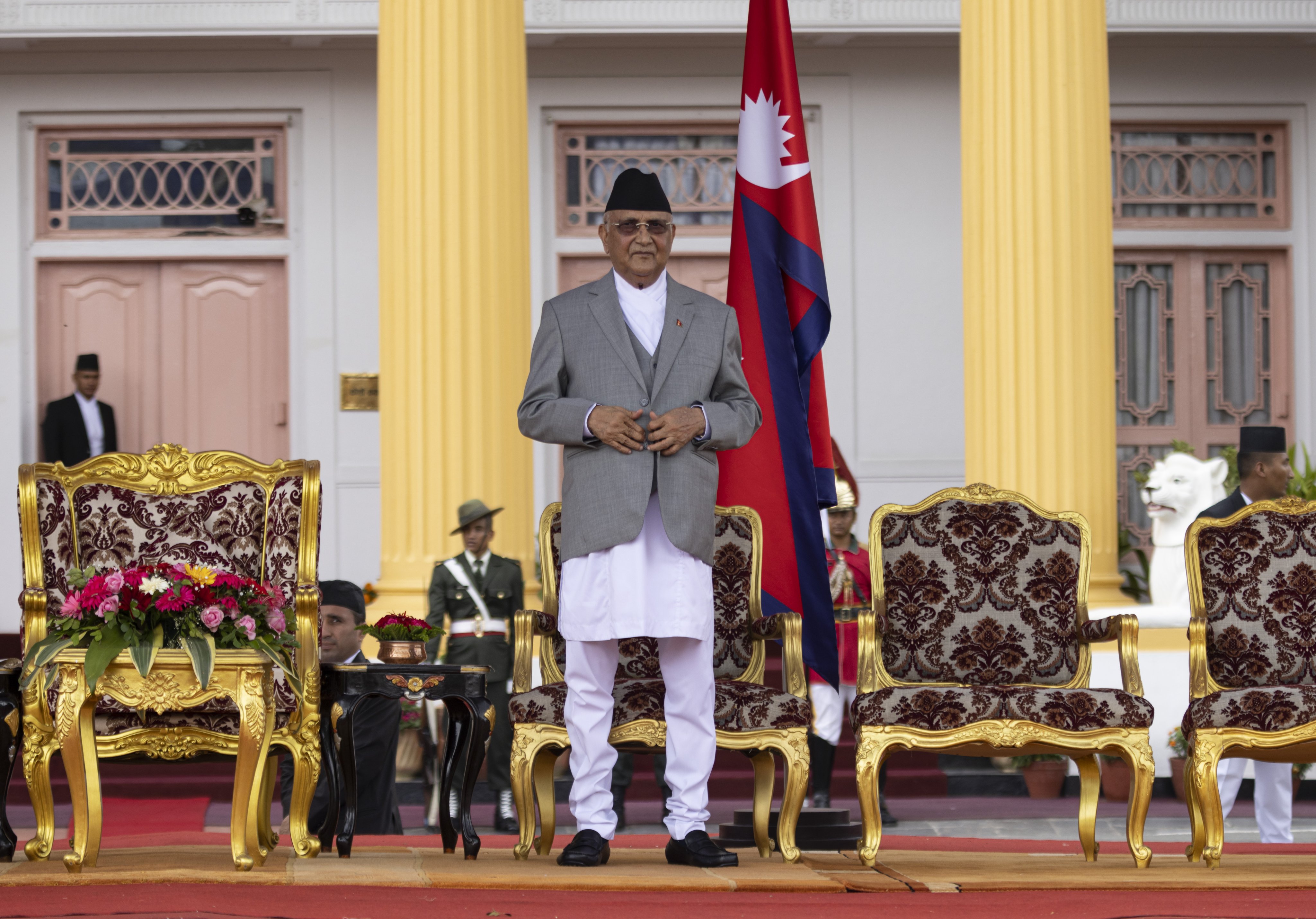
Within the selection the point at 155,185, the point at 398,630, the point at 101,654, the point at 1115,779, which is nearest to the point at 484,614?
the point at 398,630

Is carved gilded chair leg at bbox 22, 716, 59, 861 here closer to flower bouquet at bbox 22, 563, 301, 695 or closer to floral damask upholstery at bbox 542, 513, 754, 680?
flower bouquet at bbox 22, 563, 301, 695

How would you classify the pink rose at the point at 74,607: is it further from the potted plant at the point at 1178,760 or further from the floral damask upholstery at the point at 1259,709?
the potted plant at the point at 1178,760

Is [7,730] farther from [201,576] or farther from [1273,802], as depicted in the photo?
[1273,802]

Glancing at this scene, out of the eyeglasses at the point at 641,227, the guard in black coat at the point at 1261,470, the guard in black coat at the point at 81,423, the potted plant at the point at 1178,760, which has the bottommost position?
the potted plant at the point at 1178,760

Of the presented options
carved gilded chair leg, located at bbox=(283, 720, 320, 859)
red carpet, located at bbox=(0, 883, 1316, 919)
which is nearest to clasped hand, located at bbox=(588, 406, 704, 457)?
red carpet, located at bbox=(0, 883, 1316, 919)

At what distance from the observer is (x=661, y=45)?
9898 millimetres

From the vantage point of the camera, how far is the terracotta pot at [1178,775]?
287 inches

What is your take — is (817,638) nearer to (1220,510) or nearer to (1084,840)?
(1084,840)

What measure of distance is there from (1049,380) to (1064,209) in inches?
29.9

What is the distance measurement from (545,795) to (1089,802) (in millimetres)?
1528

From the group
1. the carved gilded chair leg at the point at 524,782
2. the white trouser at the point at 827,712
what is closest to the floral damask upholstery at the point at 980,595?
the carved gilded chair leg at the point at 524,782

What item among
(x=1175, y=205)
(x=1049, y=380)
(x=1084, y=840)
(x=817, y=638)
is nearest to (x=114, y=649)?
(x=817, y=638)

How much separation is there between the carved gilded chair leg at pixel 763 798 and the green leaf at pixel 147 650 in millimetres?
1611

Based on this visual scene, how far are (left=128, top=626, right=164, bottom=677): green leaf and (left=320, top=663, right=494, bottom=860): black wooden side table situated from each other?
0.60 meters
